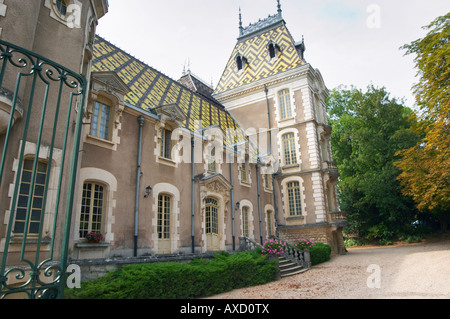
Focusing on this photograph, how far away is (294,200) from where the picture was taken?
69.5 feet

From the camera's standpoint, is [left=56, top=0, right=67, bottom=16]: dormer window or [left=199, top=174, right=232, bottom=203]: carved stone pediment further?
[left=199, top=174, right=232, bottom=203]: carved stone pediment

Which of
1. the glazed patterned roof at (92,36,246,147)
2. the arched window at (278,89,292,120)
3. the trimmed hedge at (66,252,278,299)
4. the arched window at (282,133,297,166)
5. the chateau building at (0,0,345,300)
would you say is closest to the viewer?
the chateau building at (0,0,345,300)

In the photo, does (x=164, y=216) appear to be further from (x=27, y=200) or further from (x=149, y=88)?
(x=149, y=88)

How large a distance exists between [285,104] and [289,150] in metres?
3.56

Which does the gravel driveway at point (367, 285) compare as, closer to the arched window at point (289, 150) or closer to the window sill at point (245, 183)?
the window sill at point (245, 183)

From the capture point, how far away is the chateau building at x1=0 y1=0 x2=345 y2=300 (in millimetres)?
6527

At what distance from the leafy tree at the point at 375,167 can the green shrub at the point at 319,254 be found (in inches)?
397

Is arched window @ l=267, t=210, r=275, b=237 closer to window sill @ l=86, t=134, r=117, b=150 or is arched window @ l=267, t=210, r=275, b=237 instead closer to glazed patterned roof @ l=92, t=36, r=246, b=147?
glazed patterned roof @ l=92, t=36, r=246, b=147

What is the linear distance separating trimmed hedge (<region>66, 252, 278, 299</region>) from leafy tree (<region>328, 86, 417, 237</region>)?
17271 millimetres

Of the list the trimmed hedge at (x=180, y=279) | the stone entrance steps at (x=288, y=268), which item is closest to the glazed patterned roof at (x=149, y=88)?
the trimmed hedge at (x=180, y=279)

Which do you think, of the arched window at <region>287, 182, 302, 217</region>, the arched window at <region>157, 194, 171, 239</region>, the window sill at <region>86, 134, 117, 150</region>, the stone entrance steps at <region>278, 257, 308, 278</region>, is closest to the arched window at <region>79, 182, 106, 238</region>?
the window sill at <region>86, 134, 117, 150</region>

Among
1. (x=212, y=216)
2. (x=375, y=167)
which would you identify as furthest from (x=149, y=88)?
(x=375, y=167)
